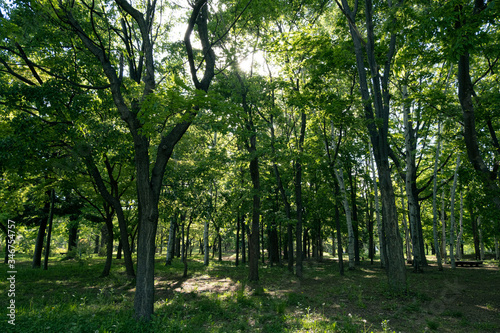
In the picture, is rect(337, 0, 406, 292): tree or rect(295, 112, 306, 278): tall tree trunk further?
rect(295, 112, 306, 278): tall tree trunk

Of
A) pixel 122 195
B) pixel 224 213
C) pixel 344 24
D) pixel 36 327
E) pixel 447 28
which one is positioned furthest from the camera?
pixel 224 213

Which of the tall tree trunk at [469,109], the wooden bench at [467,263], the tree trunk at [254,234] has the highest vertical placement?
the tall tree trunk at [469,109]

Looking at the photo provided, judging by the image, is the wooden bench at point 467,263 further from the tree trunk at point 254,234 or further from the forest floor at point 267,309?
the tree trunk at point 254,234

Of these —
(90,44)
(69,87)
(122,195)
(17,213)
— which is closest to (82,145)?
(69,87)

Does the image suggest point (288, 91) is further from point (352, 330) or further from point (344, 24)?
point (352, 330)

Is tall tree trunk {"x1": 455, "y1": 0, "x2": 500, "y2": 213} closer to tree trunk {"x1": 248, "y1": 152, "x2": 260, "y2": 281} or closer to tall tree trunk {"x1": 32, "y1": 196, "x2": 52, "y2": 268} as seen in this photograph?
tree trunk {"x1": 248, "y1": 152, "x2": 260, "y2": 281}

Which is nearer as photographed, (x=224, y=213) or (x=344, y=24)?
(x=344, y=24)

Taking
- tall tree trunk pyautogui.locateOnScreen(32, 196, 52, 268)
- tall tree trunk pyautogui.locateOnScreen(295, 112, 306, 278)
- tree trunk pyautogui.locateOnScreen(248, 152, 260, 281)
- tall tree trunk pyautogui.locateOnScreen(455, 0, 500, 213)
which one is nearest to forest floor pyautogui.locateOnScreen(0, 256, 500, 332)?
tree trunk pyautogui.locateOnScreen(248, 152, 260, 281)

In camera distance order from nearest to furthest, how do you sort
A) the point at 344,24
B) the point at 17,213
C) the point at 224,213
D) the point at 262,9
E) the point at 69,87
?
1. the point at 69,87
2. the point at 262,9
3. the point at 344,24
4. the point at 224,213
5. the point at 17,213

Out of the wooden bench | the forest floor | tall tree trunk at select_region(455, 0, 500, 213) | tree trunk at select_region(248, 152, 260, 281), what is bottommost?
the wooden bench

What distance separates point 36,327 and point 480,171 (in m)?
12.9

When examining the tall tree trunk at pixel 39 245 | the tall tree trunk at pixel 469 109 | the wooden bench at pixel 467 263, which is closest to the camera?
the tall tree trunk at pixel 469 109

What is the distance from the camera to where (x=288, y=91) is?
1353 cm

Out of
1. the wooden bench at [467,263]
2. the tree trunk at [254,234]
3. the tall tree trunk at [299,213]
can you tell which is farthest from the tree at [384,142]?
the wooden bench at [467,263]
